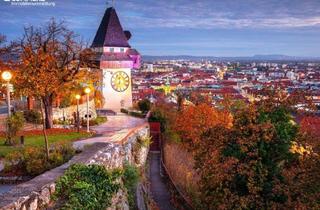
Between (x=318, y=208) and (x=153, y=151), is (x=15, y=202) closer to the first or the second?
(x=318, y=208)

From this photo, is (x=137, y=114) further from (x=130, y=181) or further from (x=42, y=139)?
(x=130, y=181)

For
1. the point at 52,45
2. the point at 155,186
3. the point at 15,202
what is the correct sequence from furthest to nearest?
the point at 52,45 → the point at 155,186 → the point at 15,202

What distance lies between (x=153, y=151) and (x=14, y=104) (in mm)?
9607

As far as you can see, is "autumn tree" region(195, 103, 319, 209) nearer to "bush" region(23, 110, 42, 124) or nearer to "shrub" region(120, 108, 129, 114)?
"bush" region(23, 110, 42, 124)

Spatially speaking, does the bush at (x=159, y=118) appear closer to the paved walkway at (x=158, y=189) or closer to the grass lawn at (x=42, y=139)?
the paved walkway at (x=158, y=189)

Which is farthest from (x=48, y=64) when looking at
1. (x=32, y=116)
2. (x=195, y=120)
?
(x=195, y=120)

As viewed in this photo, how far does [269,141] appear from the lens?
468 inches

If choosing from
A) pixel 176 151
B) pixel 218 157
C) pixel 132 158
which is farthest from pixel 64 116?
pixel 218 157

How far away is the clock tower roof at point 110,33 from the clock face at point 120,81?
8.37 feet

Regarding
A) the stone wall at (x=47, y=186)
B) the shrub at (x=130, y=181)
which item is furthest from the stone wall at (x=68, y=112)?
the shrub at (x=130, y=181)

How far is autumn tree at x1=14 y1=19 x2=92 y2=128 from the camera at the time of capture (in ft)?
64.2

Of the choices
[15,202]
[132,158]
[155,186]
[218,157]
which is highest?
[15,202]

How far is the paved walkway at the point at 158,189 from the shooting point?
17.9 metres

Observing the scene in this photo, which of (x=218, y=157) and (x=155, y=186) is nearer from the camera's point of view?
(x=218, y=157)
